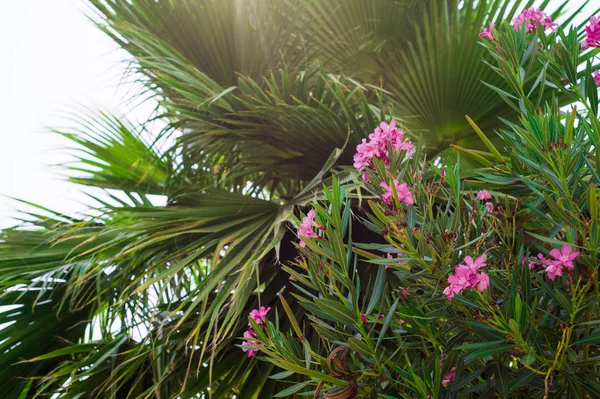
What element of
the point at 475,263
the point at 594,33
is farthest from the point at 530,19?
the point at 475,263

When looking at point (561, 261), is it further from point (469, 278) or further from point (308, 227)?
point (308, 227)

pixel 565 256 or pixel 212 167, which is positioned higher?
pixel 212 167

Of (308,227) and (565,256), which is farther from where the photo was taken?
(308,227)

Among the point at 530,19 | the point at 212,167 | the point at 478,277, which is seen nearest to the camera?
the point at 478,277

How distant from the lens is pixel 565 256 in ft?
2.74

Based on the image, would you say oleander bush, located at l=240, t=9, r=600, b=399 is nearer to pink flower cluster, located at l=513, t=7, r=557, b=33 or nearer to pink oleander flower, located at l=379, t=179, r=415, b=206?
pink oleander flower, located at l=379, t=179, r=415, b=206

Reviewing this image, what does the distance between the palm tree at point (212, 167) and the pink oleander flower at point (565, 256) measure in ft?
2.10

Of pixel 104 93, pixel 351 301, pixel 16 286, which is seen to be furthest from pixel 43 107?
pixel 351 301

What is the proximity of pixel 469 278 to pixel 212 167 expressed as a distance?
1.35 meters

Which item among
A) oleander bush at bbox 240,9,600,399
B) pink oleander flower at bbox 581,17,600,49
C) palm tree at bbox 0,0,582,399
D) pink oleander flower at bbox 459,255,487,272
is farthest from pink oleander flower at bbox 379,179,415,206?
palm tree at bbox 0,0,582,399

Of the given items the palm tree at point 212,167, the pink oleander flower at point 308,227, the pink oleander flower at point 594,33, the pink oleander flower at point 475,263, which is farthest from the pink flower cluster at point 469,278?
the palm tree at point 212,167

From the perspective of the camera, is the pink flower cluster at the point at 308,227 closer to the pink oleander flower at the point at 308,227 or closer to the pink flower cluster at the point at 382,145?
the pink oleander flower at the point at 308,227

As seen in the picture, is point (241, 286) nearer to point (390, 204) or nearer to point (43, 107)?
point (390, 204)

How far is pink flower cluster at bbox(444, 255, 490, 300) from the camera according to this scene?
2.64 feet
